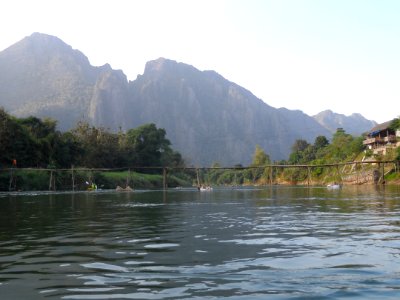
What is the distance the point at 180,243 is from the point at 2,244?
17.2ft

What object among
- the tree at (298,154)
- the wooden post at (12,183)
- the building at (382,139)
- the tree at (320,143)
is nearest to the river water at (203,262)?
the wooden post at (12,183)

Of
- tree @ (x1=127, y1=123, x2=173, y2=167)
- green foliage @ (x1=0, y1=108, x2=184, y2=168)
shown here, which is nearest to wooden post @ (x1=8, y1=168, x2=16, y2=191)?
green foliage @ (x1=0, y1=108, x2=184, y2=168)

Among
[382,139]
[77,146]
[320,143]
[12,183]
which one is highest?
[320,143]

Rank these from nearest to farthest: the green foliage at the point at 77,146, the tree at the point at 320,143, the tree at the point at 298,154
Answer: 1. the green foliage at the point at 77,146
2. the tree at the point at 320,143
3. the tree at the point at 298,154

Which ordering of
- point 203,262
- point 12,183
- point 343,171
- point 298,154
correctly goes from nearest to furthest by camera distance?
point 203,262, point 12,183, point 343,171, point 298,154

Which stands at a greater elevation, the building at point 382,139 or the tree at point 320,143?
the tree at point 320,143

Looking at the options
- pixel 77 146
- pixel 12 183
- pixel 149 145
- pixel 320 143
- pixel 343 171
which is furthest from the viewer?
pixel 320 143

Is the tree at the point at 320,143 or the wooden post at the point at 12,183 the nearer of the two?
the wooden post at the point at 12,183

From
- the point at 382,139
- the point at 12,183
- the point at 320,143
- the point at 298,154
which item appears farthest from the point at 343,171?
the point at 12,183

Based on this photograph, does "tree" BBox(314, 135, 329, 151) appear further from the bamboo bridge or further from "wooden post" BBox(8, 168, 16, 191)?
"wooden post" BBox(8, 168, 16, 191)

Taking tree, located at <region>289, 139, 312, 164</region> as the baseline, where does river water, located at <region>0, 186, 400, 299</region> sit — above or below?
below

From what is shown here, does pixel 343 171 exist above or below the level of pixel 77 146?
below

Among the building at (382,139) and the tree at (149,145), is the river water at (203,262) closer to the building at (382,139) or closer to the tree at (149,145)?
the building at (382,139)

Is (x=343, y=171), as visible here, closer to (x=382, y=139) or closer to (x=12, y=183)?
(x=382, y=139)
